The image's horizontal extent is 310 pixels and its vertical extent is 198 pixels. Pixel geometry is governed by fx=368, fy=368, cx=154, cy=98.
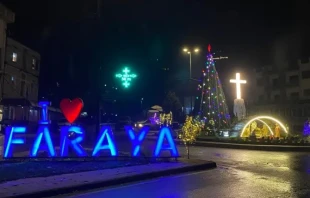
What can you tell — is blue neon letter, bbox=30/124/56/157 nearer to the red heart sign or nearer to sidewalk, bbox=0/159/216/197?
the red heart sign

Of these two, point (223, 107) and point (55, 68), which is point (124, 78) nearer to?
point (223, 107)

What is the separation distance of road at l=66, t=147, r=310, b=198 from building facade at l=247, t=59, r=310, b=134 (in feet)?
152

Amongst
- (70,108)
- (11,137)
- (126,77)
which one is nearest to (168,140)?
(70,108)

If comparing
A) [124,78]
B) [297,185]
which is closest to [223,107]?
[124,78]

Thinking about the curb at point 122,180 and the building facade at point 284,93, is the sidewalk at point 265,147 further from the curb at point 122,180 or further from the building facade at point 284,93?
the building facade at point 284,93

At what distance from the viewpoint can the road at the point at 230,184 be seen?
902 cm

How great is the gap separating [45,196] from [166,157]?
7.14 m

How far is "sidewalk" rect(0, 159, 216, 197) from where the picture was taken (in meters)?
8.88

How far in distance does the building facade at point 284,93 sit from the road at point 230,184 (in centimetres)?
4623

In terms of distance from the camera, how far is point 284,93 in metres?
65.2

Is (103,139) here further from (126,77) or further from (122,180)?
(126,77)

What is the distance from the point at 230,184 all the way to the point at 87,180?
401cm

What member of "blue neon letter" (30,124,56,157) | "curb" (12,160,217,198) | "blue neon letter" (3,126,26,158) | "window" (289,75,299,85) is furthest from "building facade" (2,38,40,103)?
"window" (289,75,299,85)

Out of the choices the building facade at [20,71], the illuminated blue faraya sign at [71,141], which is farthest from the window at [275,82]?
the illuminated blue faraya sign at [71,141]
